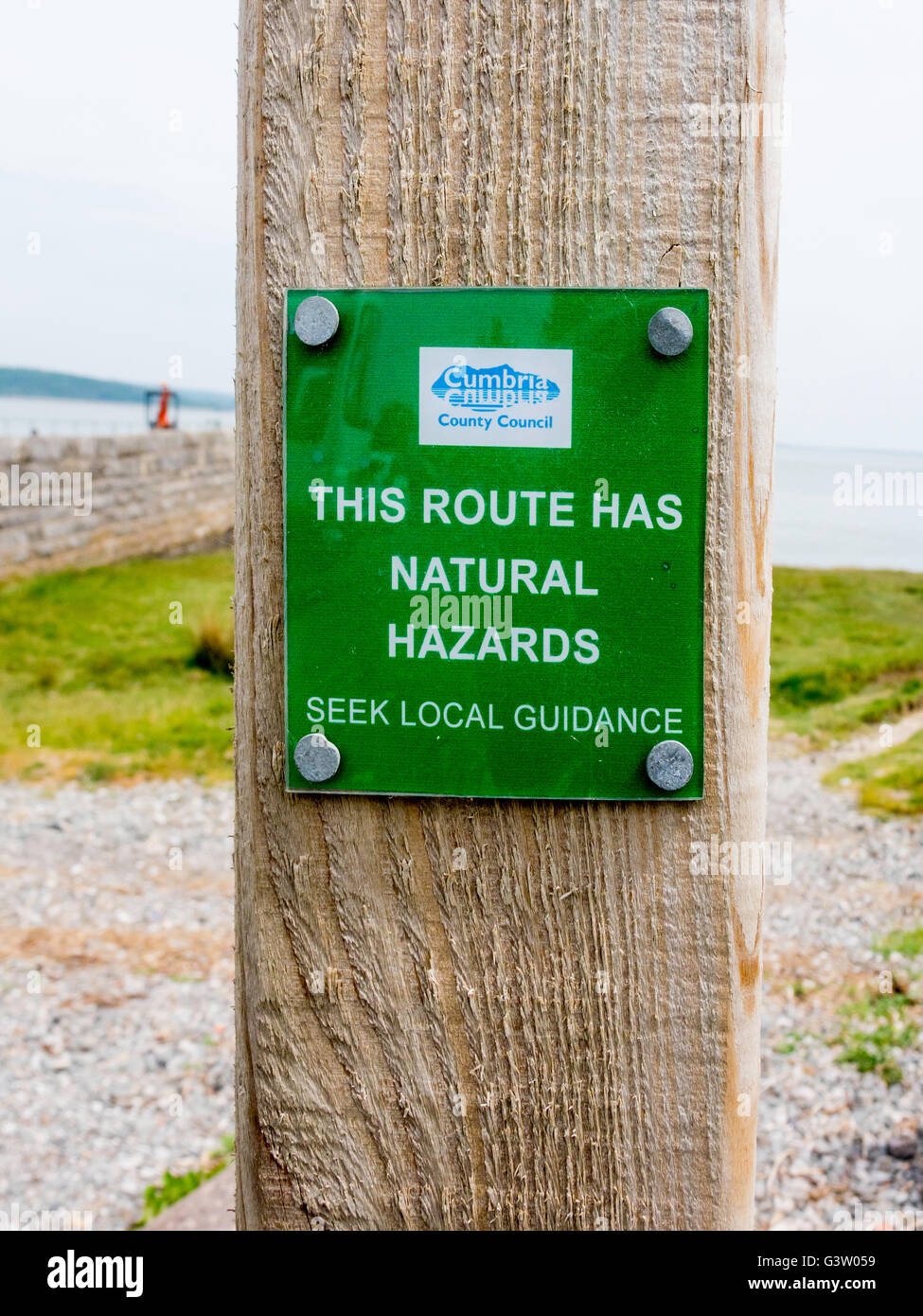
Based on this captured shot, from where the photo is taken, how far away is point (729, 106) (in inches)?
32.3

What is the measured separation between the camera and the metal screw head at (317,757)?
844 millimetres

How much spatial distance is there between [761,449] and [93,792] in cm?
716

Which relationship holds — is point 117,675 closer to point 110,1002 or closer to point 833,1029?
point 110,1002

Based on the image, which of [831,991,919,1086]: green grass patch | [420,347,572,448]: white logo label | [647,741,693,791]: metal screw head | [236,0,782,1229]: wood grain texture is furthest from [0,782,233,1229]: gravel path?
[420,347,572,448]: white logo label

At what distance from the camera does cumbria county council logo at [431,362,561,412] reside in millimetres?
821

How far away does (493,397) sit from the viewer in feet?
2.69

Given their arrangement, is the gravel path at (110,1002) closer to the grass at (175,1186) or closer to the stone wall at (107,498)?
the grass at (175,1186)

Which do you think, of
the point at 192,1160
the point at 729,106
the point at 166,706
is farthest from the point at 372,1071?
the point at 166,706

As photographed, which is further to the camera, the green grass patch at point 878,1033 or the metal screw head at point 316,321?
the green grass patch at point 878,1033

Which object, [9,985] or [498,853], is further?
[9,985]

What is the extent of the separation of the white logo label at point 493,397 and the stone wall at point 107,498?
982 centimetres

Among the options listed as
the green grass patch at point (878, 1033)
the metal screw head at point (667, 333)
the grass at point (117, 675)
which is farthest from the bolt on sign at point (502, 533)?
the grass at point (117, 675)

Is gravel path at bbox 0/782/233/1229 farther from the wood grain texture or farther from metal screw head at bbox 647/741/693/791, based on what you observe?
metal screw head at bbox 647/741/693/791
